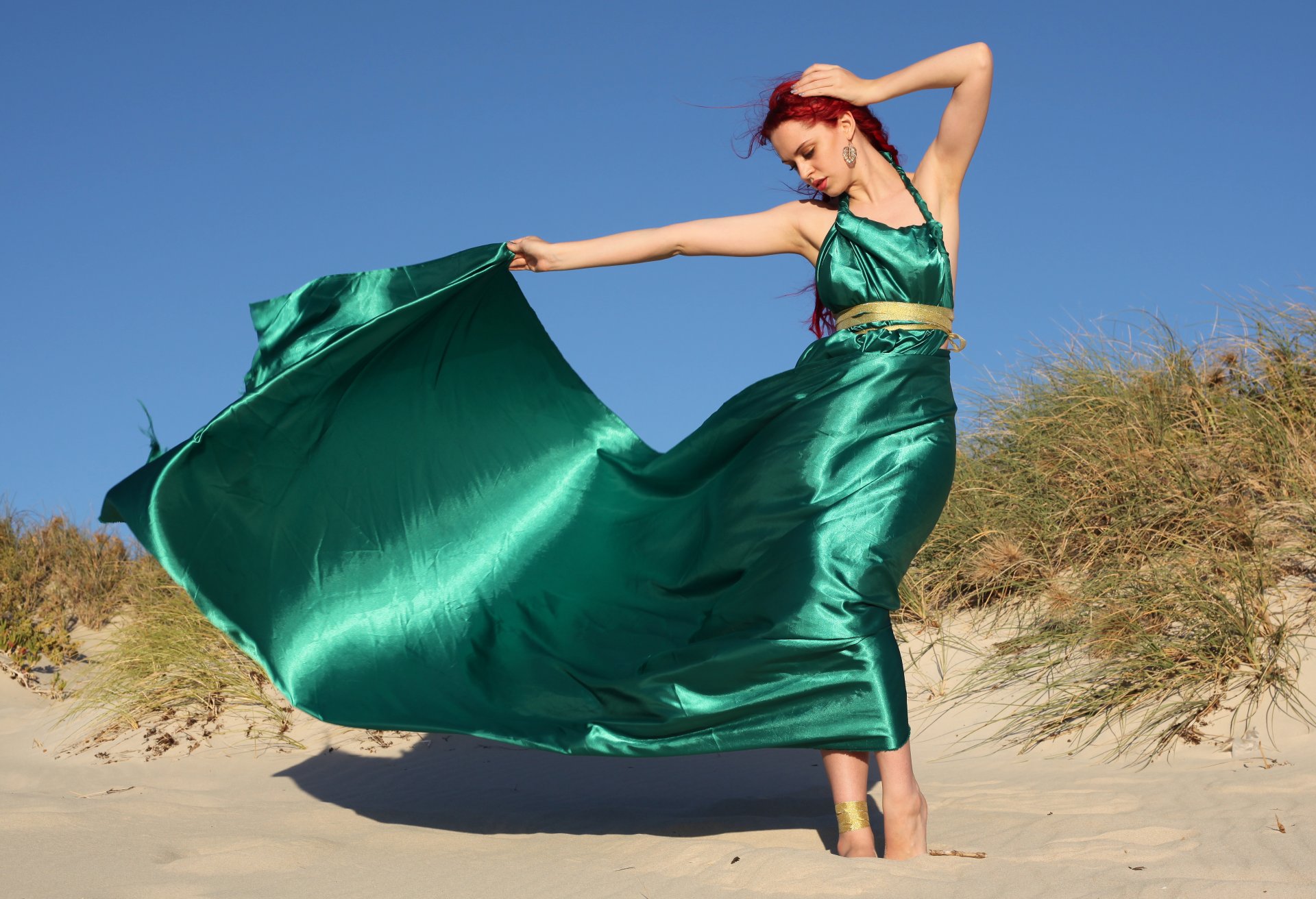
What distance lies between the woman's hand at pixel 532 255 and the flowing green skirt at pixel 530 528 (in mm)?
39

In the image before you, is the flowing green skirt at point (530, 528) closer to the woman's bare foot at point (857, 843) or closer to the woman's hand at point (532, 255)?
the woman's hand at point (532, 255)

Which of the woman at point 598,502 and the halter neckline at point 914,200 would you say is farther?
the halter neckline at point 914,200

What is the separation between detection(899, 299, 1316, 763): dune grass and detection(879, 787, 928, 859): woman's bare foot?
66.5 inches

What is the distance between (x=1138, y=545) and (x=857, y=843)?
119 inches

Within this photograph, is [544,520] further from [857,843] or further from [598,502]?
[857,843]

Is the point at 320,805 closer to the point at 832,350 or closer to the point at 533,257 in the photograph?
the point at 533,257

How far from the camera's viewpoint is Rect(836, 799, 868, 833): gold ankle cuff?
10.3 ft

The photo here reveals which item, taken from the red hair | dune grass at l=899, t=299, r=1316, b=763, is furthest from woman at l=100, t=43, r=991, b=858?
dune grass at l=899, t=299, r=1316, b=763

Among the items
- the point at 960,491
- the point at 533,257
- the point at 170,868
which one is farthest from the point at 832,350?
the point at 960,491

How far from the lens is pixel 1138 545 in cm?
552

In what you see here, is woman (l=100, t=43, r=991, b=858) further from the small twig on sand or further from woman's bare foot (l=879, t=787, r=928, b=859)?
the small twig on sand

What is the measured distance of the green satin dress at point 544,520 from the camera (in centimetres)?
314

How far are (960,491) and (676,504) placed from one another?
Answer: 10.6 feet

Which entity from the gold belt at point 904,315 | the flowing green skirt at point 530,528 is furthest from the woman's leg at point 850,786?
the gold belt at point 904,315
